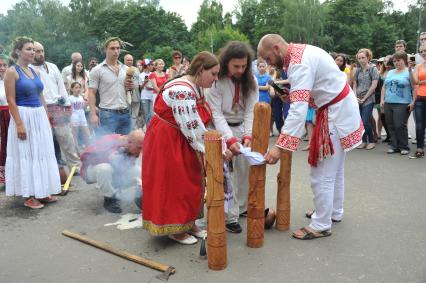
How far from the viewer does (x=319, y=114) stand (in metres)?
3.59

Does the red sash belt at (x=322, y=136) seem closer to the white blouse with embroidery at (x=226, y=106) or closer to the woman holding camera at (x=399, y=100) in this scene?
the white blouse with embroidery at (x=226, y=106)

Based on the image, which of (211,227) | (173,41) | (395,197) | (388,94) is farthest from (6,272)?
(173,41)

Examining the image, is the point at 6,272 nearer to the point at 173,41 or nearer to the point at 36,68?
the point at 36,68

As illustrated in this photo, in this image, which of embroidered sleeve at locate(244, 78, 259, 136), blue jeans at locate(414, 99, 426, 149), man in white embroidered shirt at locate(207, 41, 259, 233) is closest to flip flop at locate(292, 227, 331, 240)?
man in white embroidered shirt at locate(207, 41, 259, 233)

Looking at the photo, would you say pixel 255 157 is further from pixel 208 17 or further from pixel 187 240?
pixel 208 17

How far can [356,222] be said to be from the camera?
4051mm

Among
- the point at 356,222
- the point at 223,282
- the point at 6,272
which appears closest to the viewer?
the point at 223,282

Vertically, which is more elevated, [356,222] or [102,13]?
[102,13]

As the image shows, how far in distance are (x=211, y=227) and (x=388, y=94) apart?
5463 mm

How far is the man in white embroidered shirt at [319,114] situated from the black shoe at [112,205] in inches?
80.2

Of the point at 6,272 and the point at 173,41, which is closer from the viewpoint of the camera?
the point at 6,272

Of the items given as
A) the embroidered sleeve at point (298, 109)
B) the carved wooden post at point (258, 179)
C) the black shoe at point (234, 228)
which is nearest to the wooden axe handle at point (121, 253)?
the carved wooden post at point (258, 179)

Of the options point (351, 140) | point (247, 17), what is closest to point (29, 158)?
point (351, 140)

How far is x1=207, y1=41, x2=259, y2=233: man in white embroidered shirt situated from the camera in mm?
3492
